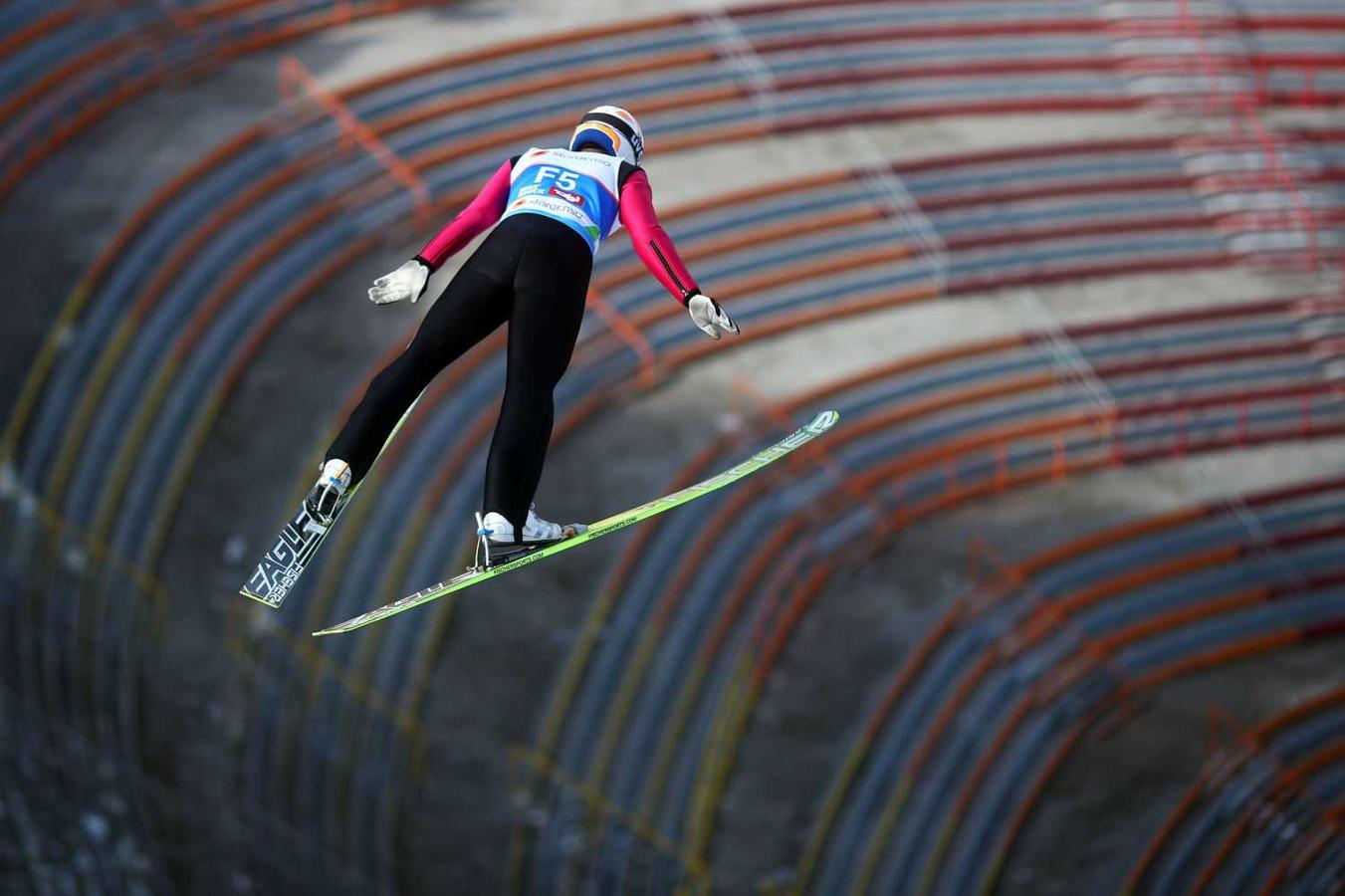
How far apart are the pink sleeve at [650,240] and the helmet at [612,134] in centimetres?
17

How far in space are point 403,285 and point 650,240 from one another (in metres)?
1.30

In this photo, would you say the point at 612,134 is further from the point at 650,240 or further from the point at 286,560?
the point at 286,560

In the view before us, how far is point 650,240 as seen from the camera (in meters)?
10.6

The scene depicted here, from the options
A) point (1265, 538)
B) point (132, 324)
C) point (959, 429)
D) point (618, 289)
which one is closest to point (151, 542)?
point (132, 324)

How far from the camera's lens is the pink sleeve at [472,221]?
10.6 meters

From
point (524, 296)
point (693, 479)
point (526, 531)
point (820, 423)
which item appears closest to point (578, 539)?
point (526, 531)

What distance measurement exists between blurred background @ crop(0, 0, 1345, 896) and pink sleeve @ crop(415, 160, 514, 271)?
12046 millimetres

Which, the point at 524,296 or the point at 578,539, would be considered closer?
the point at 524,296

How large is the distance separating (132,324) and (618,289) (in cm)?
612

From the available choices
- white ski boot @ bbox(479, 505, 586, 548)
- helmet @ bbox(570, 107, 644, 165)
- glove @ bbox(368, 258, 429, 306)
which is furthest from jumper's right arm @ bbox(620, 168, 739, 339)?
white ski boot @ bbox(479, 505, 586, 548)

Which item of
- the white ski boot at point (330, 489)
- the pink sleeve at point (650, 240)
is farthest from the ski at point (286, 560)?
the pink sleeve at point (650, 240)

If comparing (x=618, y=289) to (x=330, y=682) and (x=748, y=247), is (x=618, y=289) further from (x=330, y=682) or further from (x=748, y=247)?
(x=330, y=682)

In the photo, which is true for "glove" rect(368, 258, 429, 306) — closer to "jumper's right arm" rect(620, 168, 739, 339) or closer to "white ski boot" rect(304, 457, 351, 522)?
"white ski boot" rect(304, 457, 351, 522)

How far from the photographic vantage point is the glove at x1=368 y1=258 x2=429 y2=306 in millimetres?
10156
